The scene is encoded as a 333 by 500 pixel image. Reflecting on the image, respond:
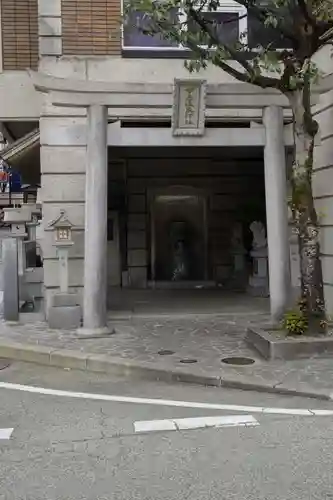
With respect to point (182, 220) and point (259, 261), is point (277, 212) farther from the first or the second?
point (182, 220)

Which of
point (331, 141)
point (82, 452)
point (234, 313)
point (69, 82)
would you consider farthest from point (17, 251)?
point (82, 452)

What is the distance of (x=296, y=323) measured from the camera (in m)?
7.82

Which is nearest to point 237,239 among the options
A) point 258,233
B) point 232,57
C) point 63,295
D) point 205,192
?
point 258,233

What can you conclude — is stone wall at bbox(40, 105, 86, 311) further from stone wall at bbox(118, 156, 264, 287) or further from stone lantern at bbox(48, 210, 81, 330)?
stone wall at bbox(118, 156, 264, 287)

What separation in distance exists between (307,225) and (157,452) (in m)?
4.23

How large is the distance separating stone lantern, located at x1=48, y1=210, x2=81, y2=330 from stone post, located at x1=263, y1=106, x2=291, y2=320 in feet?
10.5

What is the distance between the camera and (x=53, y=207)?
10367 mm

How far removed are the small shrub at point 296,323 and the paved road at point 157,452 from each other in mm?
1715

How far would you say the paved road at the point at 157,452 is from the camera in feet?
13.1

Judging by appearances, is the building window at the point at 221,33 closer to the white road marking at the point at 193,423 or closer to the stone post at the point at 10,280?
the stone post at the point at 10,280

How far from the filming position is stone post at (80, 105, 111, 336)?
9.18 m

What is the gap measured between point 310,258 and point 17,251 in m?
5.11

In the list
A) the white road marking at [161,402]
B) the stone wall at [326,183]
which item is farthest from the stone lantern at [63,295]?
the stone wall at [326,183]

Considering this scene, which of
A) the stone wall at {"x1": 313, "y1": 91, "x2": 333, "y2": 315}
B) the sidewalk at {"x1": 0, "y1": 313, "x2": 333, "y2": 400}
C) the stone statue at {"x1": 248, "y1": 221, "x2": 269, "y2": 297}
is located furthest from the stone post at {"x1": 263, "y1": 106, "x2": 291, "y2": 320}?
the stone statue at {"x1": 248, "y1": 221, "x2": 269, "y2": 297}
